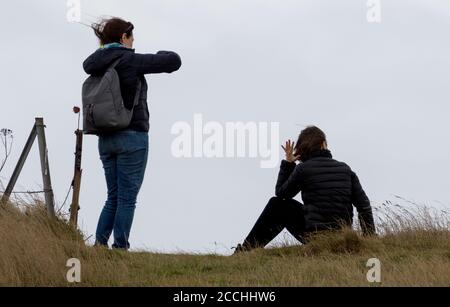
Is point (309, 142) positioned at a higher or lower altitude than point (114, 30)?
lower

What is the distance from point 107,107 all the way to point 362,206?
97.6 inches

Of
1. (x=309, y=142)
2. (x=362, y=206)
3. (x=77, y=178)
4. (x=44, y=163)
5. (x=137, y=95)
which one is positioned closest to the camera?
(x=137, y=95)

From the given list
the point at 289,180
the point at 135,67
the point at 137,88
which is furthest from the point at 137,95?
the point at 289,180

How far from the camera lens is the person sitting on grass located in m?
9.30

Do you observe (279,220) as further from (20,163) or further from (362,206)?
(20,163)

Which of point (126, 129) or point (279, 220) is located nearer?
point (126, 129)

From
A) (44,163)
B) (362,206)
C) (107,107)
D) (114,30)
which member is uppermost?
(114,30)

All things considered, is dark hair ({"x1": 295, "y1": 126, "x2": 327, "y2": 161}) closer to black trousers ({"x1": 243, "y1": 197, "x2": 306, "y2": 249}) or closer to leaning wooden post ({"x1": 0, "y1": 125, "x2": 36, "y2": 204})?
black trousers ({"x1": 243, "y1": 197, "x2": 306, "y2": 249})

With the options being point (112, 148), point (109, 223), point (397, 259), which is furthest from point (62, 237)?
point (397, 259)

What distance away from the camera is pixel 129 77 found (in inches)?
358

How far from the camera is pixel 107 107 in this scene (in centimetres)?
904

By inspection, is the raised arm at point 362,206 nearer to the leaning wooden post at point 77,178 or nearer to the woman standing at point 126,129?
the woman standing at point 126,129
